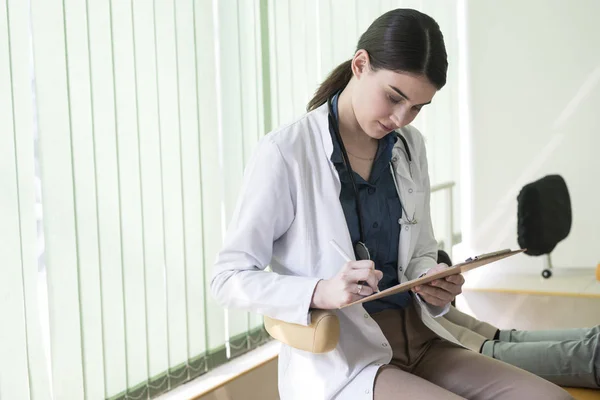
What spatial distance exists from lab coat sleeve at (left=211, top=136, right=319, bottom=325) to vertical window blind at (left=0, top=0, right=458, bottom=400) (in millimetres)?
631

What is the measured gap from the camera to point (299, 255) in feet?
5.04

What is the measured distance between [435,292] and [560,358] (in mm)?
1101

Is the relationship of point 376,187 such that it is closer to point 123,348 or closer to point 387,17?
point 387,17

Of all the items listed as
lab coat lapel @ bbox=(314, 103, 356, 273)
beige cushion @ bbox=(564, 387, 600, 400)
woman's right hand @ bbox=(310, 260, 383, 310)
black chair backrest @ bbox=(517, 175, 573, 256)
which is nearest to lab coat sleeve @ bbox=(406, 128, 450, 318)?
lab coat lapel @ bbox=(314, 103, 356, 273)

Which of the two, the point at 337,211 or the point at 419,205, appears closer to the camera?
the point at 337,211

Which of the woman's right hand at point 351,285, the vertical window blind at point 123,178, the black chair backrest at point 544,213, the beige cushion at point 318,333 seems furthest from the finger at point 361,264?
the black chair backrest at point 544,213

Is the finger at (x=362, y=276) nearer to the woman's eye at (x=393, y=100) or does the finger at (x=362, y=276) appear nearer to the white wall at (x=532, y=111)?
the woman's eye at (x=393, y=100)

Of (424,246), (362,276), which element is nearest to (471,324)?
(424,246)

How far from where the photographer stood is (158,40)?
221cm

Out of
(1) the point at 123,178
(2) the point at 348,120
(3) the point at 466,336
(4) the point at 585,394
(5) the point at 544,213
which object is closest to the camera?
(2) the point at 348,120

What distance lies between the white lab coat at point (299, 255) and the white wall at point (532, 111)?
2.20 meters

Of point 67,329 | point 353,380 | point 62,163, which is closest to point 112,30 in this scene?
point 62,163

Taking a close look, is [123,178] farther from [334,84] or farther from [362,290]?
[362,290]

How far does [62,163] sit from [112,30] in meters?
0.42
